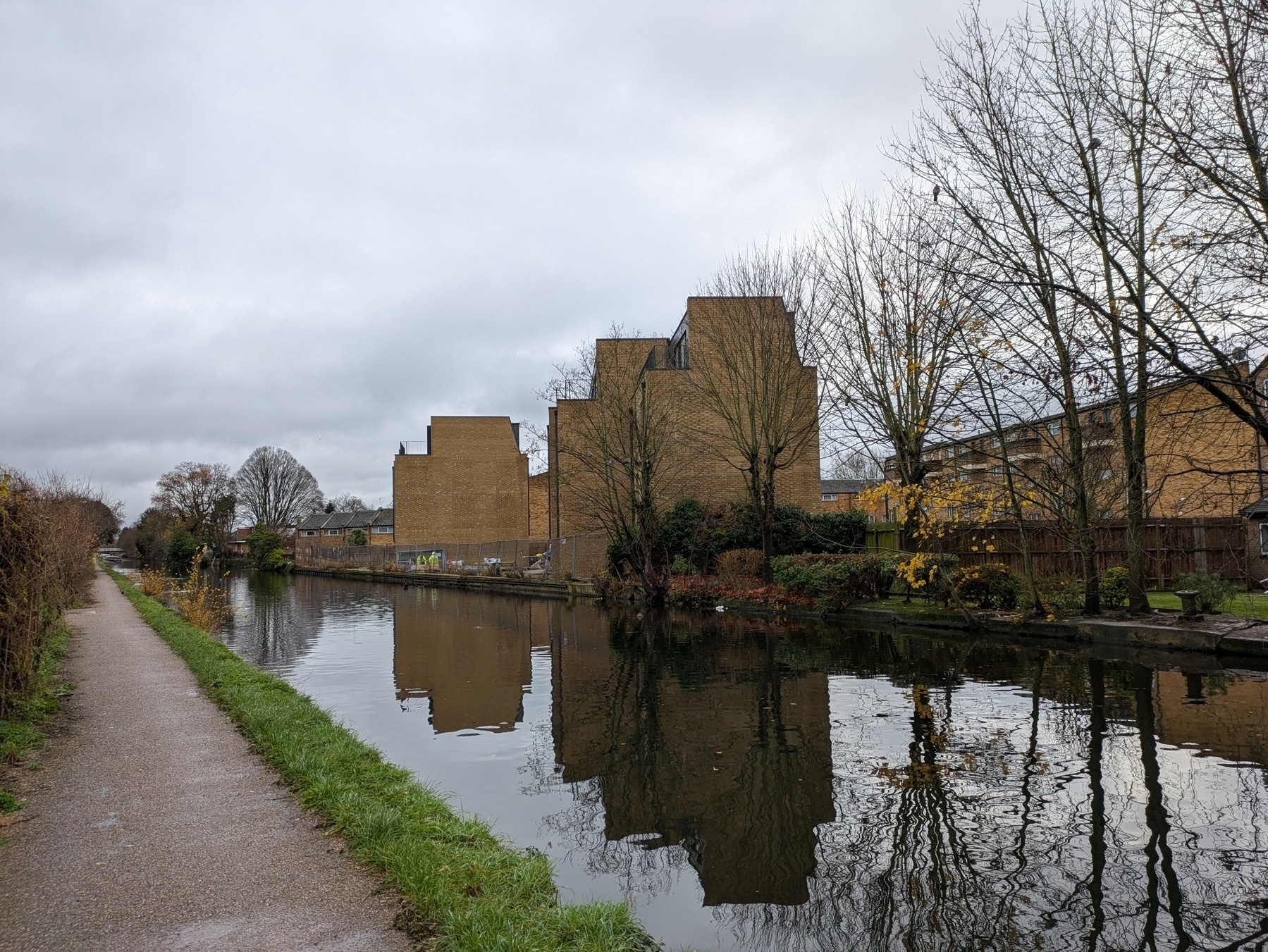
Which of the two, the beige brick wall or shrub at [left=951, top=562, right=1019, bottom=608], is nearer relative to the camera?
shrub at [left=951, top=562, right=1019, bottom=608]

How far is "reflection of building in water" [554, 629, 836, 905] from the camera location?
18.7 feet

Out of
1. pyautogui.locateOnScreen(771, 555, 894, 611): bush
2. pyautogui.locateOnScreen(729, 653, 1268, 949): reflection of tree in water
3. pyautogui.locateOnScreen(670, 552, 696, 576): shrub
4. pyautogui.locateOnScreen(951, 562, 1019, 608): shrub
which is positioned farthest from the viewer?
pyautogui.locateOnScreen(670, 552, 696, 576): shrub

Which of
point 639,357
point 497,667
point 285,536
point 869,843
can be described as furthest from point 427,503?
point 869,843

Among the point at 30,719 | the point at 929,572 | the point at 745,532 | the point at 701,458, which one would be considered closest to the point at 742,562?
the point at 745,532

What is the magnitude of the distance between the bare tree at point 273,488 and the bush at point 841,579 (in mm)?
78550

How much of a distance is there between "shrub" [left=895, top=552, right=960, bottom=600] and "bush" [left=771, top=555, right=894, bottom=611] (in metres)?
0.67

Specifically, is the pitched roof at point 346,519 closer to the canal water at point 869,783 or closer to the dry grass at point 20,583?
the canal water at point 869,783

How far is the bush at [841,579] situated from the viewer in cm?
2080

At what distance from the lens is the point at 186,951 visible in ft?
12.6

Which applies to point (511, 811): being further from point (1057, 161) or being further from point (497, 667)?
point (1057, 161)

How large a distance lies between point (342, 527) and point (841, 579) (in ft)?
289

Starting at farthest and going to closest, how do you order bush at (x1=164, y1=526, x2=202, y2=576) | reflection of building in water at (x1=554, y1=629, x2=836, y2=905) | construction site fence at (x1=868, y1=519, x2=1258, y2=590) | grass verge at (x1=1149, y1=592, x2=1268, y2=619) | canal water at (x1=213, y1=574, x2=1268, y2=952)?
1. bush at (x1=164, y1=526, x2=202, y2=576)
2. construction site fence at (x1=868, y1=519, x2=1258, y2=590)
3. grass verge at (x1=1149, y1=592, x2=1268, y2=619)
4. reflection of building in water at (x1=554, y1=629, x2=836, y2=905)
5. canal water at (x1=213, y1=574, x2=1268, y2=952)

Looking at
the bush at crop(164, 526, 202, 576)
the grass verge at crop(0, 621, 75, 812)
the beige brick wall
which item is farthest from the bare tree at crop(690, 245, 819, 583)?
the bush at crop(164, 526, 202, 576)

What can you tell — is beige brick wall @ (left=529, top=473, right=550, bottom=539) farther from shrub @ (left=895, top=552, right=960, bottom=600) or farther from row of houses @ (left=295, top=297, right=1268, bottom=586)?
shrub @ (left=895, top=552, right=960, bottom=600)
